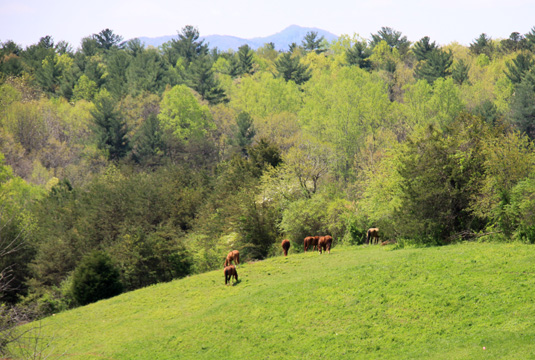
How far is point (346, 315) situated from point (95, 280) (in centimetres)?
2363

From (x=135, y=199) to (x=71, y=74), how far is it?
65.0 metres

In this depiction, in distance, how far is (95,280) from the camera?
39250mm

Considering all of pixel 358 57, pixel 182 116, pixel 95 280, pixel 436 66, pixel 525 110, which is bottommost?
pixel 95 280

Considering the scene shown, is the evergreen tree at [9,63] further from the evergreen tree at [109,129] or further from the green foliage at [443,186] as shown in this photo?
the green foliage at [443,186]

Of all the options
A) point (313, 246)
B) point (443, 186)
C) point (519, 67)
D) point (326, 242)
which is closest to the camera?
point (443, 186)

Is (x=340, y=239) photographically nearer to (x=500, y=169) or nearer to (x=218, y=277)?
(x=218, y=277)

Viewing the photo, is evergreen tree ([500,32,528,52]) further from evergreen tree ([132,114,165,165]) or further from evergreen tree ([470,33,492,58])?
evergreen tree ([132,114,165,165])

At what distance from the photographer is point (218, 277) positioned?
113 feet

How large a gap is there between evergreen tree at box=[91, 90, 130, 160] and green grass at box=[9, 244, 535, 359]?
210 ft

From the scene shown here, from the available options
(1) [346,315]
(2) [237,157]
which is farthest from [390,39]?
(1) [346,315]

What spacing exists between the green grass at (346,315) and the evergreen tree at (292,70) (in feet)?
309

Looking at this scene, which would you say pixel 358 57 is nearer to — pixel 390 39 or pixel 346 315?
pixel 390 39

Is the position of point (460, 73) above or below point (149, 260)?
above

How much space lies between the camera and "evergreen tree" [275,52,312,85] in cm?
12238
